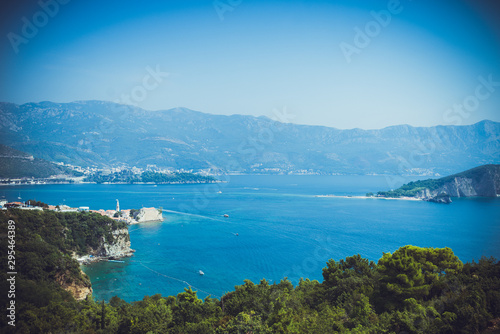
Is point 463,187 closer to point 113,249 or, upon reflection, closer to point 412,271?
point 412,271

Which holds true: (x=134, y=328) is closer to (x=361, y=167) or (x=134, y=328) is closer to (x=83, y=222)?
(x=83, y=222)

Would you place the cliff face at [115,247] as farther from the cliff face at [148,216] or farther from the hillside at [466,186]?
the hillside at [466,186]

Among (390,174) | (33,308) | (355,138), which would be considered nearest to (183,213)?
(33,308)

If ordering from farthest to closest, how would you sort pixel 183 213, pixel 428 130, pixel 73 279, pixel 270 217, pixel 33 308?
1. pixel 428 130
2. pixel 183 213
3. pixel 270 217
4. pixel 73 279
5. pixel 33 308

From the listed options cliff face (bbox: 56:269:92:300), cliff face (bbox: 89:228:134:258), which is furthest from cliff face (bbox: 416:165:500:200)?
cliff face (bbox: 56:269:92:300)

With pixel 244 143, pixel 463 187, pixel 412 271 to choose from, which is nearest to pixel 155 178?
pixel 244 143

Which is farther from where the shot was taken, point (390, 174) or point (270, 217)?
point (390, 174)
